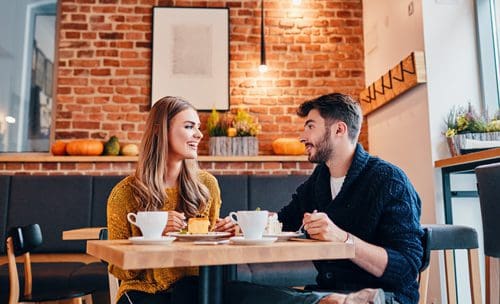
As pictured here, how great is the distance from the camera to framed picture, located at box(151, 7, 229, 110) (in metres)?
4.02

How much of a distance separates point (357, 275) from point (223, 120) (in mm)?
2688

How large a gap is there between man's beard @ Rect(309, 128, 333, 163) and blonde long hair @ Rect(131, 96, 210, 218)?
0.45m

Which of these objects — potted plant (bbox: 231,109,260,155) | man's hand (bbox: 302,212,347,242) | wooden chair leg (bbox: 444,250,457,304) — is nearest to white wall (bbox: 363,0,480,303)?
wooden chair leg (bbox: 444,250,457,304)

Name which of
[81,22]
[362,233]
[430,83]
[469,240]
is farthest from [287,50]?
[362,233]

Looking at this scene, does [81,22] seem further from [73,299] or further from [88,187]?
[73,299]

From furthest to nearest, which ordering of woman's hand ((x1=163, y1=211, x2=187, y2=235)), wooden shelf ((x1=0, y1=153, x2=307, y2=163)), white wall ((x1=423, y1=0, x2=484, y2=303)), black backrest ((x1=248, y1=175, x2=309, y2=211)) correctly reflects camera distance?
wooden shelf ((x1=0, y1=153, x2=307, y2=163))
black backrest ((x1=248, y1=175, x2=309, y2=211))
white wall ((x1=423, y1=0, x2=484, y2=303))
woman's hand ((x1=163, y1=211, x2=187, y2=235))

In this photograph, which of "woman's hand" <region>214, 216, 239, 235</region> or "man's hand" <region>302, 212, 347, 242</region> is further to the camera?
"woman's hand" <region>214, 216, 239, 235</region>

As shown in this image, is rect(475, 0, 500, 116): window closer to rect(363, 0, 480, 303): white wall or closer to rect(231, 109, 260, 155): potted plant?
rect(363, 0, 480, 303): white wall

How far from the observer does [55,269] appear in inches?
114

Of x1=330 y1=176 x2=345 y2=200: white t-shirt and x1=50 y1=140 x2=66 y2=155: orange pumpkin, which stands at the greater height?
x1=50 y1=140 x2=66 y2=155: orange pumpkin

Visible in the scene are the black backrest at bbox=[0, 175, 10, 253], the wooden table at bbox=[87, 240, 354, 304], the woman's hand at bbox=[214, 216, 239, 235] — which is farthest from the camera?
the black backrest at bbox=[0, 175, 10, 253]

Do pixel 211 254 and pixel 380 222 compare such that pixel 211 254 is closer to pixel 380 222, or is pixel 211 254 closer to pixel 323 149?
pixel 380 222

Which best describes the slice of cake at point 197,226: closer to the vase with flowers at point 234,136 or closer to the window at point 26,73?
the vase with flowers at point 234,136

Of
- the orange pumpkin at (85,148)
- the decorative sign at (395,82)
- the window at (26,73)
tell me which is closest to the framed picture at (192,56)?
the orange pumpkin at (85,148)
